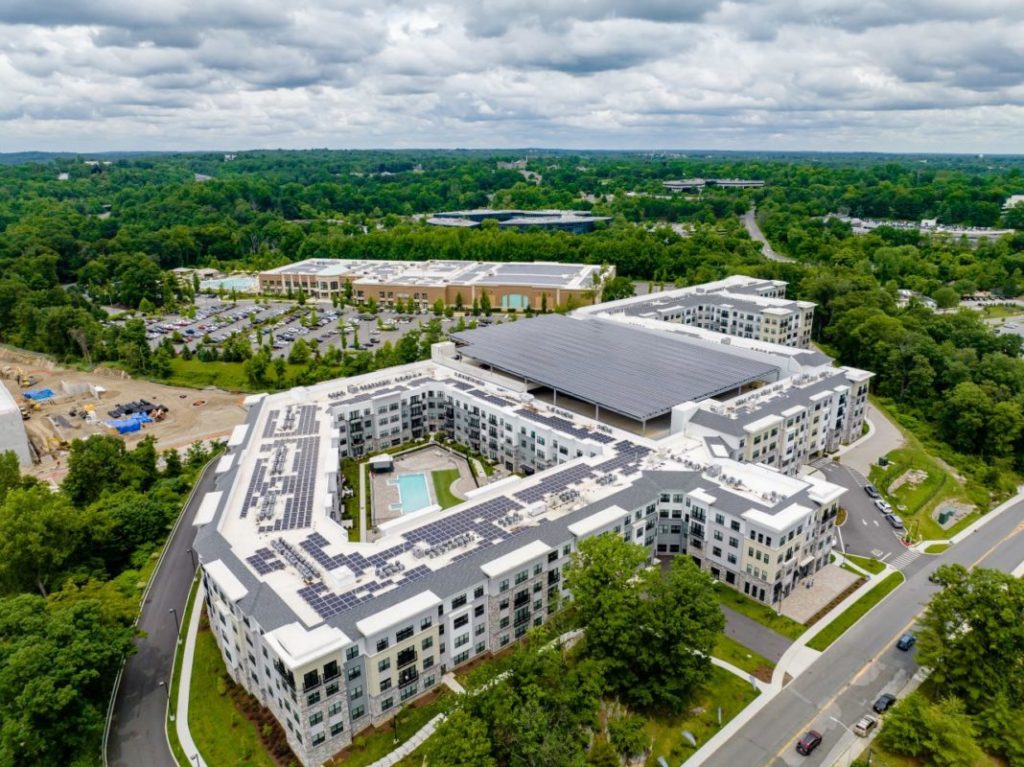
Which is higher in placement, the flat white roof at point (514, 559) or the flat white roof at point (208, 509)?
the flat white roof at point (514, 559)

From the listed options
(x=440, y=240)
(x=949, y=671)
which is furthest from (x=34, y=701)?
(x=440, y=240)

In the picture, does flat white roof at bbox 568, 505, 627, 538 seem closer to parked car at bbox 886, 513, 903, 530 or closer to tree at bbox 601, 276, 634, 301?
parked car at bbox 886, 513, 903, 530

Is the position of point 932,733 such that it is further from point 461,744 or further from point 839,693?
point 461,744

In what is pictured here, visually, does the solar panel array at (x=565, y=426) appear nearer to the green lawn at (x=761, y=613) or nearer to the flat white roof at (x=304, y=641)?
the green lawn at (x=761, y=613)

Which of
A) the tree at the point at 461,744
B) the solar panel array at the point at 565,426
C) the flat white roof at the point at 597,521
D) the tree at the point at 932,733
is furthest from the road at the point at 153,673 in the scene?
the tree at the point at 932,733

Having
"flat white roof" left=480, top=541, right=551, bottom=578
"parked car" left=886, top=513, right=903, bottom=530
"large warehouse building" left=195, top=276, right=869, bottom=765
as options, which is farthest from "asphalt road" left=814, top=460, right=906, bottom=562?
"flat white roof" left=480, top=541, right=551, bottom=578

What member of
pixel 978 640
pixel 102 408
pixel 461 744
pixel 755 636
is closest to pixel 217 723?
pixel 461 744
